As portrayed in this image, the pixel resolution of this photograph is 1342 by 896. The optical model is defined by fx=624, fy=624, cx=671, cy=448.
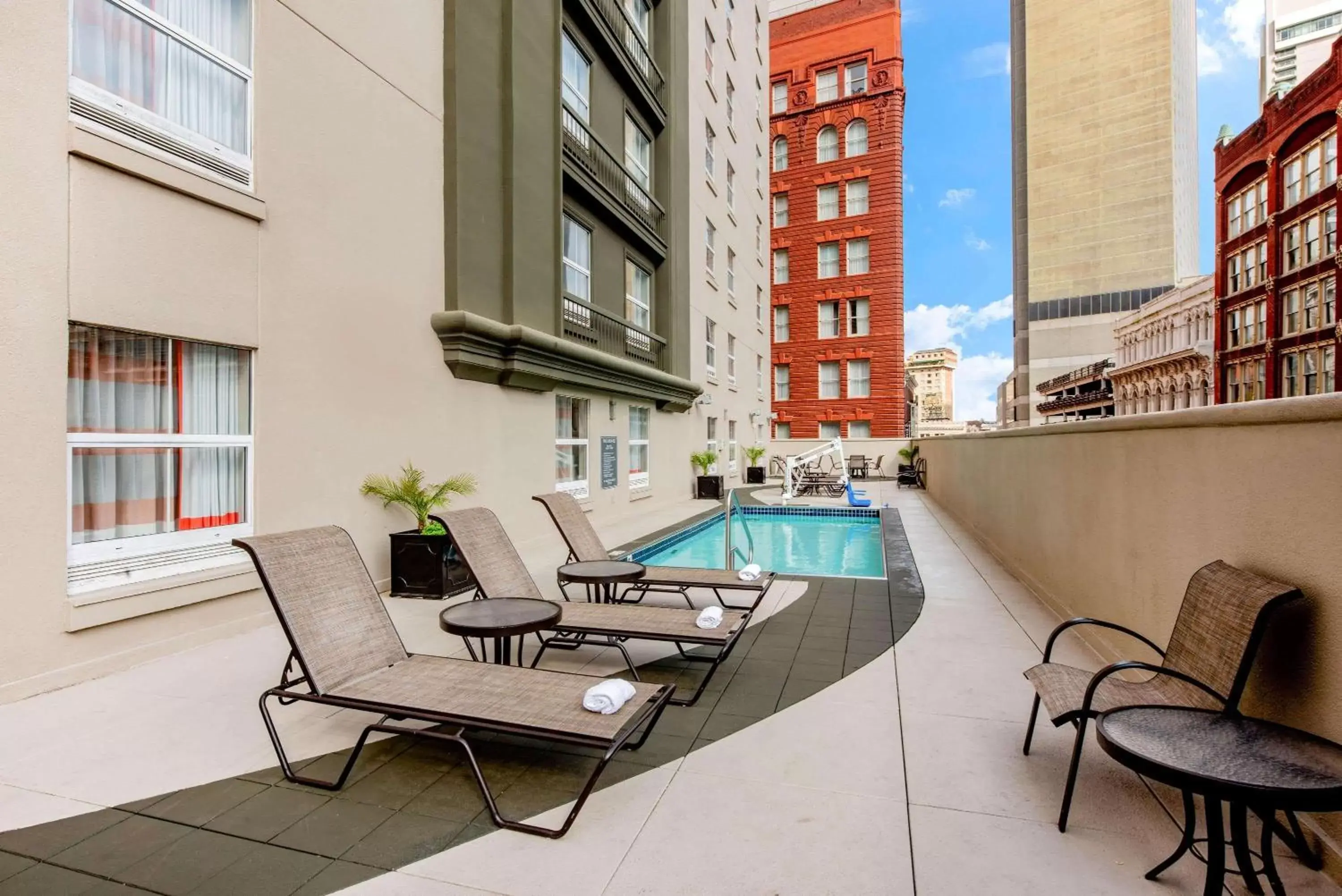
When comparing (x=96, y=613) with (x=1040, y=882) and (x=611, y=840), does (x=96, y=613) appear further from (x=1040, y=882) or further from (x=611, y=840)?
(x=1040, y=882)

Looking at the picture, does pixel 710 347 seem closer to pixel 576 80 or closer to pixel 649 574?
pixel 576 80

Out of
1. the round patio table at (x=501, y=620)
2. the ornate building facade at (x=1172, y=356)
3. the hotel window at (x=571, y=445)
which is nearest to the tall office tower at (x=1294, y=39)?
the ornate building facade at (x=1172, y=356)

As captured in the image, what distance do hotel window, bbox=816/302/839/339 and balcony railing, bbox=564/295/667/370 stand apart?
1949 centimetres

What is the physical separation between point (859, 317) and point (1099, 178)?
4133cm

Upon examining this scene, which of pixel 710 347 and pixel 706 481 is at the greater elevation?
pixel 710 347

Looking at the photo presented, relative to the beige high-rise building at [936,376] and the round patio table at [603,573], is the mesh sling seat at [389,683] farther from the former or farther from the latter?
the beige high-rise building at [936,376]

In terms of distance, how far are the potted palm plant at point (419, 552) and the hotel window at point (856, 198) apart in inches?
1184

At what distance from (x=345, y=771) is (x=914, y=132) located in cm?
4472

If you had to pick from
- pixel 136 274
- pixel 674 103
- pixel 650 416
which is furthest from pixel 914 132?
pixel 136 274

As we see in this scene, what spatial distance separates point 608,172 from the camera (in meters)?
11.8

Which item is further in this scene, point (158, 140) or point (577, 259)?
point (577, 259)

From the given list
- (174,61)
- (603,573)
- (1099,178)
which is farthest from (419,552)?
(1099,178)

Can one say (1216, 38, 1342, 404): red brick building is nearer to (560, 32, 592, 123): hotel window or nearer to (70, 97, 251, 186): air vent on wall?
(560, 32, 592, 123): hotel window

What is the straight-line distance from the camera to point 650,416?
553 inches
